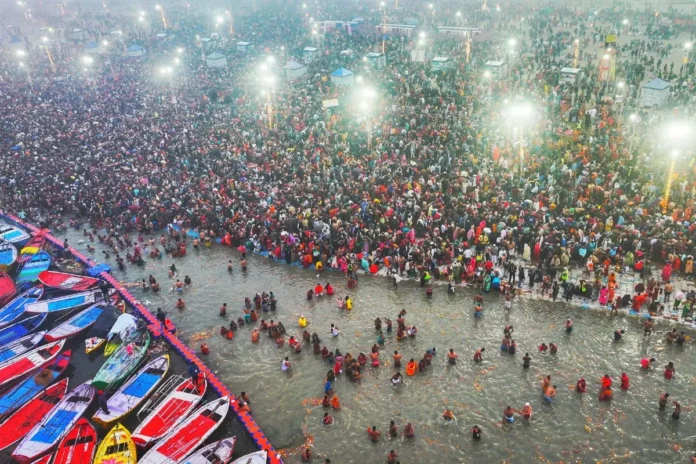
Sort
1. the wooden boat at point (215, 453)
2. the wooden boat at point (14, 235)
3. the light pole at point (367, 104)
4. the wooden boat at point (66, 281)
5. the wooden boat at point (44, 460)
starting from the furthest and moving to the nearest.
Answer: the light pole at point (367, 104), the wooden boat at point (14, 235), the wooden boat at point (66, 281), the wooden boat at point (44, 460), the wooden boat at point (215, 453)

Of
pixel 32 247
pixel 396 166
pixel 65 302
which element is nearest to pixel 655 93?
pixel 396 166

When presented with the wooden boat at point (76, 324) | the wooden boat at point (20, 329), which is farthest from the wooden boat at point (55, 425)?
the wooden boat at point (20, 329)

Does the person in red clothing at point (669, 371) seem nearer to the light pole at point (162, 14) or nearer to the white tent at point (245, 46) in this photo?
the white tent at point (245, 46)

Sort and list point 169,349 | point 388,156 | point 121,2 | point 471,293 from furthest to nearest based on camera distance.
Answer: point 121,2 → point 388,156 → point 471,293 → point 169,349

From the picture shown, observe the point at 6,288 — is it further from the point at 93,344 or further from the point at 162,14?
the point at 162,14

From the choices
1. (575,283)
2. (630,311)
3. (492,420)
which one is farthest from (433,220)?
(492,420)

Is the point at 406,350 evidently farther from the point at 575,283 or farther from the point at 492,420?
the point at 575,283
